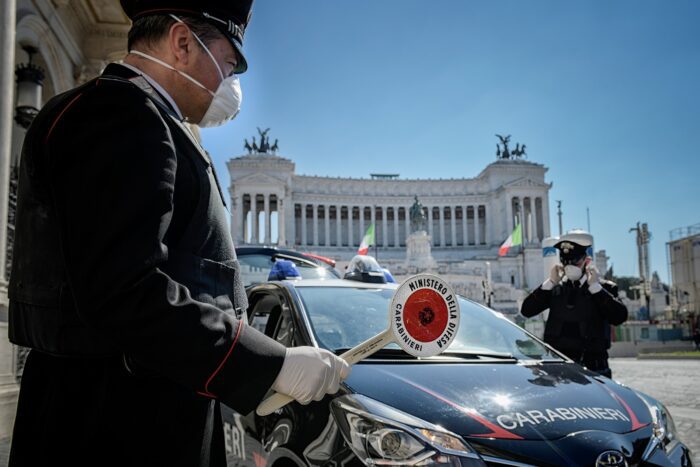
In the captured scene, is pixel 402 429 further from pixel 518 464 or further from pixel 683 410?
pixel 683 410

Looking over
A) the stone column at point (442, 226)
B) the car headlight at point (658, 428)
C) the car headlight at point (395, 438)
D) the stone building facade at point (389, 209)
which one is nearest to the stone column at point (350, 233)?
the stone building facade at point (389, 209)

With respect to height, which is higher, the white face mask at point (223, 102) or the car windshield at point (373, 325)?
the white face mask at point (223, 102)

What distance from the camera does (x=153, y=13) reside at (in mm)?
1656

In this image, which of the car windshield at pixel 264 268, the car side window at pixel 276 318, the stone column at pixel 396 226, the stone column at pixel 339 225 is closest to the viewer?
the car side window at pixel 276 318

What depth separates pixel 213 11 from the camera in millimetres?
1675

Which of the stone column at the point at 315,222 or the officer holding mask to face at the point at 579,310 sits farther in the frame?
the stone column at the point at 315,222

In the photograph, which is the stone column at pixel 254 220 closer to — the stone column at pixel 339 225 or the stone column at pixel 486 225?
the stone column at pixel 339 225

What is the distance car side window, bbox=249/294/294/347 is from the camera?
3.25 m

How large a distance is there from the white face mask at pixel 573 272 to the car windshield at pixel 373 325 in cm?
209

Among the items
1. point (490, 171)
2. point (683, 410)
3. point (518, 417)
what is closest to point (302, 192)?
point (490, 171)

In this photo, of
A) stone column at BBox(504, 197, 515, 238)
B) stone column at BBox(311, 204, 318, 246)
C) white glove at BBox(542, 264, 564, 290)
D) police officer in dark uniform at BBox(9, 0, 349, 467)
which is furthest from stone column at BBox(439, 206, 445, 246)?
police officer in dark uniform at BBox(9, 0, 349, 467)

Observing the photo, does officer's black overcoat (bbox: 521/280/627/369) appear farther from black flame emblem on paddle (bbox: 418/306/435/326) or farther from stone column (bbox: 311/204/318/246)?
stone column (bbox: 311/204/318/246)

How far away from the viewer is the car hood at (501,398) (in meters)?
2.29

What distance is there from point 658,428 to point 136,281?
255 cm
